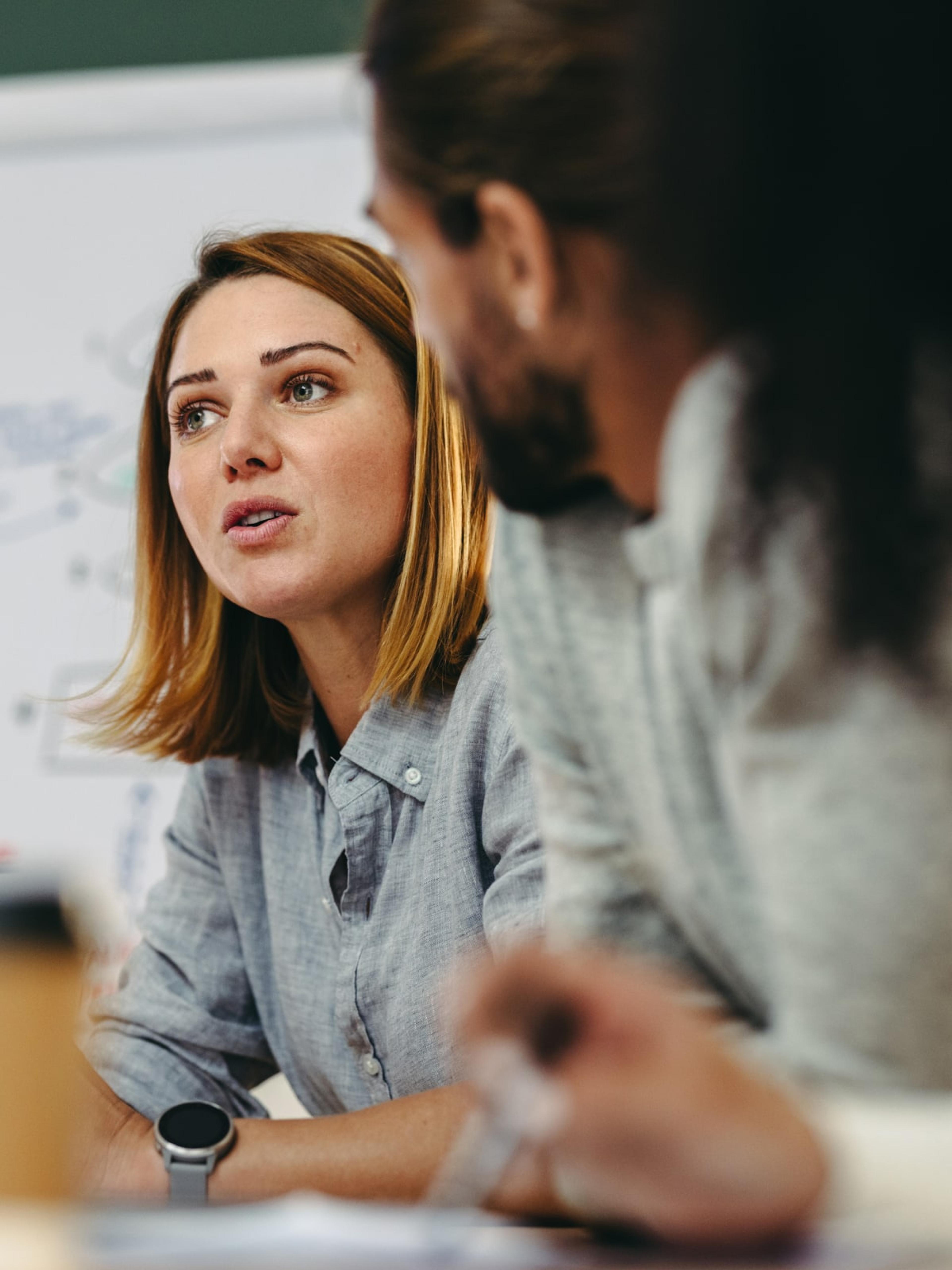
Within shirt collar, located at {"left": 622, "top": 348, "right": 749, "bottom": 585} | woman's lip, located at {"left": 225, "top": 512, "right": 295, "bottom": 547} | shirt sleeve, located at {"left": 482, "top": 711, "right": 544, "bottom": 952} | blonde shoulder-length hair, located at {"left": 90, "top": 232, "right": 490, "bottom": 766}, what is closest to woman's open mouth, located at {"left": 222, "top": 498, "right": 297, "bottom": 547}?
woman's lip, located at {"left": 225, "top": 512, "right": 295, "bottom": 547}

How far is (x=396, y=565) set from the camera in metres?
1.06

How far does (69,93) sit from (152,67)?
Result: 0.36 ft

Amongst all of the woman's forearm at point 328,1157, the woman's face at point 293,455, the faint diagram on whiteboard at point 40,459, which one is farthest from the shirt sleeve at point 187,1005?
the faint diagram on whiteboard at point 40,459

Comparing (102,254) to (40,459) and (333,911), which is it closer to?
(40,459)

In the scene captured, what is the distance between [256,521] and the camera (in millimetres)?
1008

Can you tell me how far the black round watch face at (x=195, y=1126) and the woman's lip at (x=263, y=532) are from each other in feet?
1.35

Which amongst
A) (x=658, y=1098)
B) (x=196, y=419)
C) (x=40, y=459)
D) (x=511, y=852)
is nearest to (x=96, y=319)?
(x=40, y=459)

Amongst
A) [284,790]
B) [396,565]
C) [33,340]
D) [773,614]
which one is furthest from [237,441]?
[33,340]

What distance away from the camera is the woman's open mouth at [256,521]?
0.99 m

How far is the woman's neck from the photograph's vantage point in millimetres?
1060

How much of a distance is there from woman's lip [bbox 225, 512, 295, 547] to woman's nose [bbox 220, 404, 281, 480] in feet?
0.13

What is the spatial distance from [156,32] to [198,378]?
80 centimetres

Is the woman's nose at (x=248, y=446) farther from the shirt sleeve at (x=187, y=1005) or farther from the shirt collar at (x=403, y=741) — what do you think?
the shirt sleeve at (x=187, y=1005)

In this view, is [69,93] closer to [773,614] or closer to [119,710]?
[119,710]
